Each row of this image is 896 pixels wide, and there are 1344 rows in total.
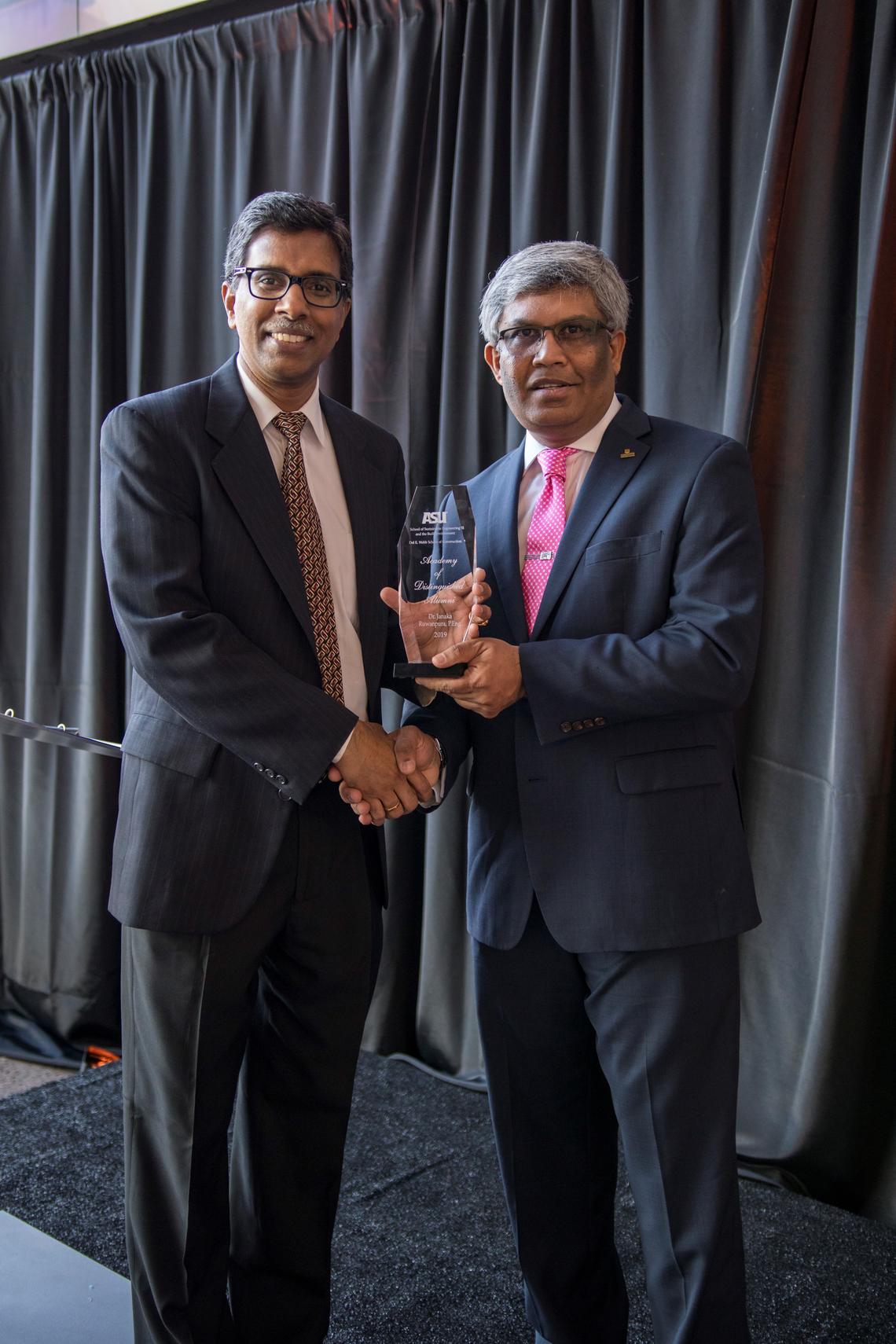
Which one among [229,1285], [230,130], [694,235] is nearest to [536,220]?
[694,235]

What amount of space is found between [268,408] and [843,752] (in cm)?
149

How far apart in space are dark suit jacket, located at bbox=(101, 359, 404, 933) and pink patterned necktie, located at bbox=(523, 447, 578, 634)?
14.6 inches

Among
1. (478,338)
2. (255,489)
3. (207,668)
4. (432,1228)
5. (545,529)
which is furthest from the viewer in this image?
(478,338)

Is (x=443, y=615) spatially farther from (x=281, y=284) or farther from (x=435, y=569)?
(x=281, y=284)

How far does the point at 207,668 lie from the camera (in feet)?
5.33

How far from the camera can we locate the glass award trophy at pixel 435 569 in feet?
5.59

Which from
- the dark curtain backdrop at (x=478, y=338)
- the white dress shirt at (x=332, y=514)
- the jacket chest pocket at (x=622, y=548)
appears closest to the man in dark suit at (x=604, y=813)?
the jacket chest pocket at (x=622, y=548)

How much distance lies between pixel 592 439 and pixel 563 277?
0.84 ft

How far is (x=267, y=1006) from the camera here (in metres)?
1.86

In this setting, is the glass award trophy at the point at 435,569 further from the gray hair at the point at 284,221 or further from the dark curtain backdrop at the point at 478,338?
the dark curtain backdrop at the point at 478,338

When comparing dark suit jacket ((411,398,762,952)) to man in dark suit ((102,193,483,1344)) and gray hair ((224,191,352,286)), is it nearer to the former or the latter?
man in dark suit ((102,193,483,1344))

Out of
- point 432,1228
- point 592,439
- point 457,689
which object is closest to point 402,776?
point 457,689

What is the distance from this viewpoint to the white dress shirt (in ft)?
6.02

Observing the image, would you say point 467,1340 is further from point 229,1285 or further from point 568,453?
point 568,453
